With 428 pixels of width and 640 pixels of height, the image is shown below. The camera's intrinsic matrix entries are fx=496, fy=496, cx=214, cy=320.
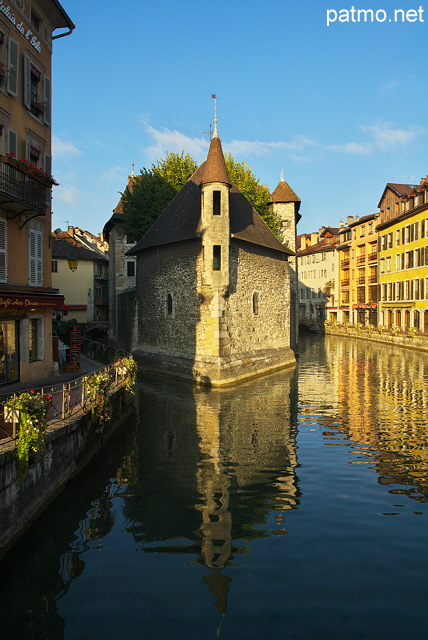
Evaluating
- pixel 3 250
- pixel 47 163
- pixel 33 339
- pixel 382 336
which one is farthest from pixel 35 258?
pixel 382 336

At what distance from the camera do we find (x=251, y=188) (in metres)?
35.7

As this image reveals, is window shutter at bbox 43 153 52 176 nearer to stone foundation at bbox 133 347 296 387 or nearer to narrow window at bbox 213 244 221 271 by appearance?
narrow window at bbox 213 244 221 271

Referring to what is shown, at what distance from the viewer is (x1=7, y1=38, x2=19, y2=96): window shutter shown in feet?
Answer: 46.9

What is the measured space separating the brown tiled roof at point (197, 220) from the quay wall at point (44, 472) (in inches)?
558

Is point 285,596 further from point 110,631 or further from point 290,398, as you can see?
point 290,398

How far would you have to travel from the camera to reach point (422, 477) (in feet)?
Result: 34.2

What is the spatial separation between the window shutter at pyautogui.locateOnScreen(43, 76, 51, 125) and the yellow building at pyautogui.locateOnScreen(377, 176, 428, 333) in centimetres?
3260

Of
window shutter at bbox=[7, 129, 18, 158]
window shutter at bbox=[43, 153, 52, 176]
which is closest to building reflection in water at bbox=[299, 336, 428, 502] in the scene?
window shutter at bbox=[43, 153, 52, 176]

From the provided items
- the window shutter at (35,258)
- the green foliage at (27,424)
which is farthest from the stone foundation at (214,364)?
the green foliage at (27,424)

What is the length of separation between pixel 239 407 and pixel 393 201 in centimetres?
3971

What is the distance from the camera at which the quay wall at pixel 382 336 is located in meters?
37.3

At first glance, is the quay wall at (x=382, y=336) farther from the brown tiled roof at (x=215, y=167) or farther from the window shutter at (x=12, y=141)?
the window shutter at (x=12, y=141)

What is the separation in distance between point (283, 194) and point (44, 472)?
1321 inches

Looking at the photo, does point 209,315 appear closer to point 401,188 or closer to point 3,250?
point 3,250
